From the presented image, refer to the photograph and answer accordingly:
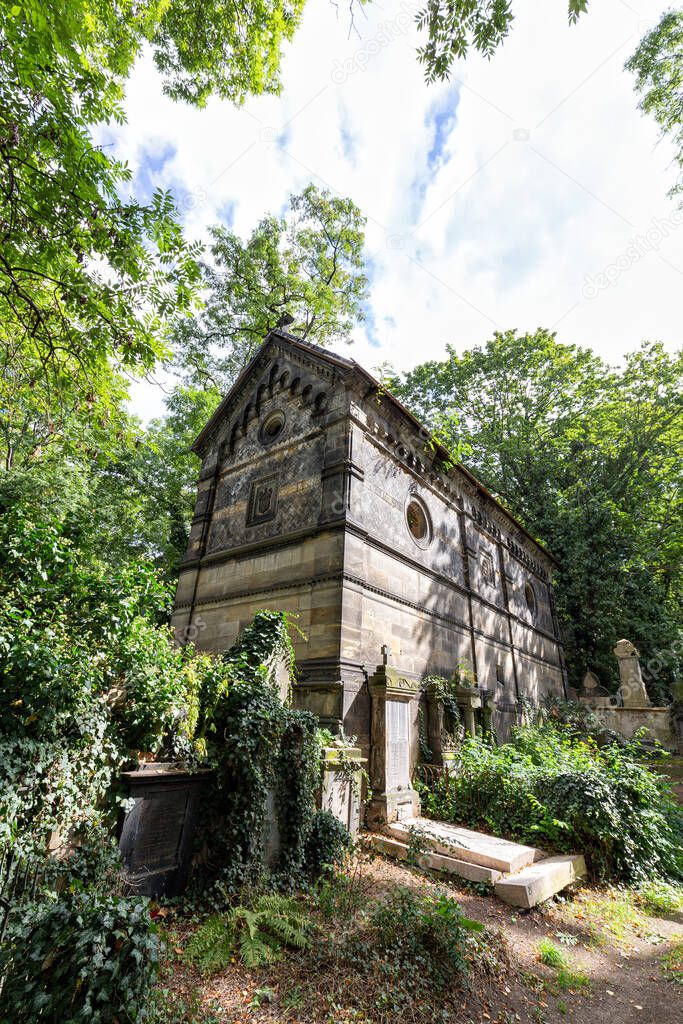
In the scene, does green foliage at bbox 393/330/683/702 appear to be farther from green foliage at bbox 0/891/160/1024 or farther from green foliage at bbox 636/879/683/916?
green foliage at bbox 0/891/160/1024

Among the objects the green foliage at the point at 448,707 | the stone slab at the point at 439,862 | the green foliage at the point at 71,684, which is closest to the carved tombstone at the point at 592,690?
the green foliage at the point at 448,707

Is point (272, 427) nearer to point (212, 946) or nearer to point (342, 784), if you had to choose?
point (342, 784)

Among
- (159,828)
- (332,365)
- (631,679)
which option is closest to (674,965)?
(159,828)

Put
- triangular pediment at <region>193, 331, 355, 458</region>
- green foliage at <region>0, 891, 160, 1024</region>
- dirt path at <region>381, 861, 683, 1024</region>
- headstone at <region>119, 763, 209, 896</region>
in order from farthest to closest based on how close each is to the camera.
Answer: triangular pediment at <region>193, 331, 355, 458</region> < headstone at <region>119, 763, 209, 896</region> < dirt path at <region>381, 861, 683, 1024</region> < green foliage at <region>0, 891, 160, 1024</region>

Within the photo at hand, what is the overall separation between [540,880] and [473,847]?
1.07 m

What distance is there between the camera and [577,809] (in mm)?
7344

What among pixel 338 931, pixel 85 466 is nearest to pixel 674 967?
pixel 338 931

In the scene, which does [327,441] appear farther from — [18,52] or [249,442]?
[18,52]

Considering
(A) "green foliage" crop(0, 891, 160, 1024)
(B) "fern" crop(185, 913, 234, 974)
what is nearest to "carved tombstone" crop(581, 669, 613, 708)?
(B) "fern" crop(185, 913, 234, 974)

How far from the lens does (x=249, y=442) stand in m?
12.7

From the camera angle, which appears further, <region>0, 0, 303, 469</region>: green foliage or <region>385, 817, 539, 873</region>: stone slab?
<region>385, 817, 539, 873</region>: stone slab

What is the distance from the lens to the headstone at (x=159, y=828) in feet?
14.3

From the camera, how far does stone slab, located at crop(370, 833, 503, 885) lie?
6.16 m

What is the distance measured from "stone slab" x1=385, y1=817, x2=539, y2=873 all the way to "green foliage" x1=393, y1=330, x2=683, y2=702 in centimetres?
1661
